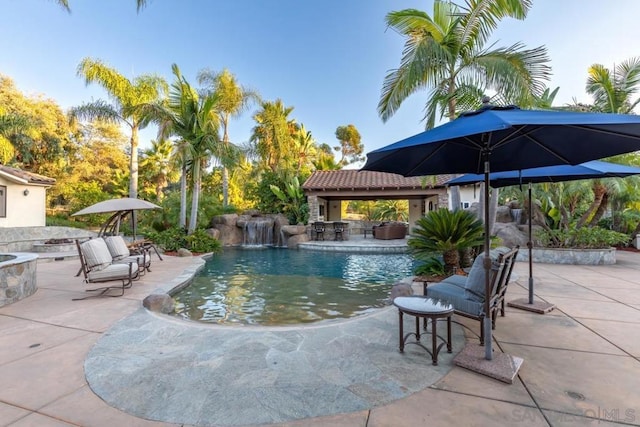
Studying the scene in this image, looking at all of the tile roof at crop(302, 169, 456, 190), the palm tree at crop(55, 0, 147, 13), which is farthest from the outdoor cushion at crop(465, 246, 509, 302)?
the tile roof at crop(302, 169, 456, 190)

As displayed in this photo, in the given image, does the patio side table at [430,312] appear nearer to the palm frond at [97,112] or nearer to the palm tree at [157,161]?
the palm frond at [97,112]

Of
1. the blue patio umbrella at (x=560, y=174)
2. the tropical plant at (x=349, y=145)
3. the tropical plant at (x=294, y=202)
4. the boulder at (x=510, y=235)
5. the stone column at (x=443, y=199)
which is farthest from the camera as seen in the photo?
the tropical plant at (x=349, y=145)

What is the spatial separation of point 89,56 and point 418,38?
52.1 feet

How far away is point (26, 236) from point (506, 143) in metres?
16.2

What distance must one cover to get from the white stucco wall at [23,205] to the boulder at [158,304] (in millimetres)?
12591

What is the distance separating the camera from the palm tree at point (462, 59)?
20.9ft

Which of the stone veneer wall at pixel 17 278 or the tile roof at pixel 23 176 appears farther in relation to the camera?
the tile roof at pixel 23 176

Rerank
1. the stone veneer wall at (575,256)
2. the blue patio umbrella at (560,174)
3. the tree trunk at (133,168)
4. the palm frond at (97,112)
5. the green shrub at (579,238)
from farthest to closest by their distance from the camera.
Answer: the tree trunk at (133,168) → the palm frond at (97,112) → the green shrub at (579,238) → the stone veneer wall at (575,256) → the blue patio umbrella at (560,174)

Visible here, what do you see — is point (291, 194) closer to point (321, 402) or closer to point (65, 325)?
point (65, 325)

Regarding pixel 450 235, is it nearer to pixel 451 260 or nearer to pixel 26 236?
pixel 451 260

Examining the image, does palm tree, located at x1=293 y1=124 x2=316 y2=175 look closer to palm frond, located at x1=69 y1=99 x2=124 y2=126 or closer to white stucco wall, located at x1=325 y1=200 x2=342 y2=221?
white stucco wall, located at x1=325 y1=200 x2=342 y2=221

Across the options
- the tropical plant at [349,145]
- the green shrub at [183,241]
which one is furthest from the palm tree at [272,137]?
the tropical plant at [349,145]

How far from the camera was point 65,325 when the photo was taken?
400 cm

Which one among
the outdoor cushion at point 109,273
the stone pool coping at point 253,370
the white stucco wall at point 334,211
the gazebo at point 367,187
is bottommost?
the stone pool coping at point 253,370
